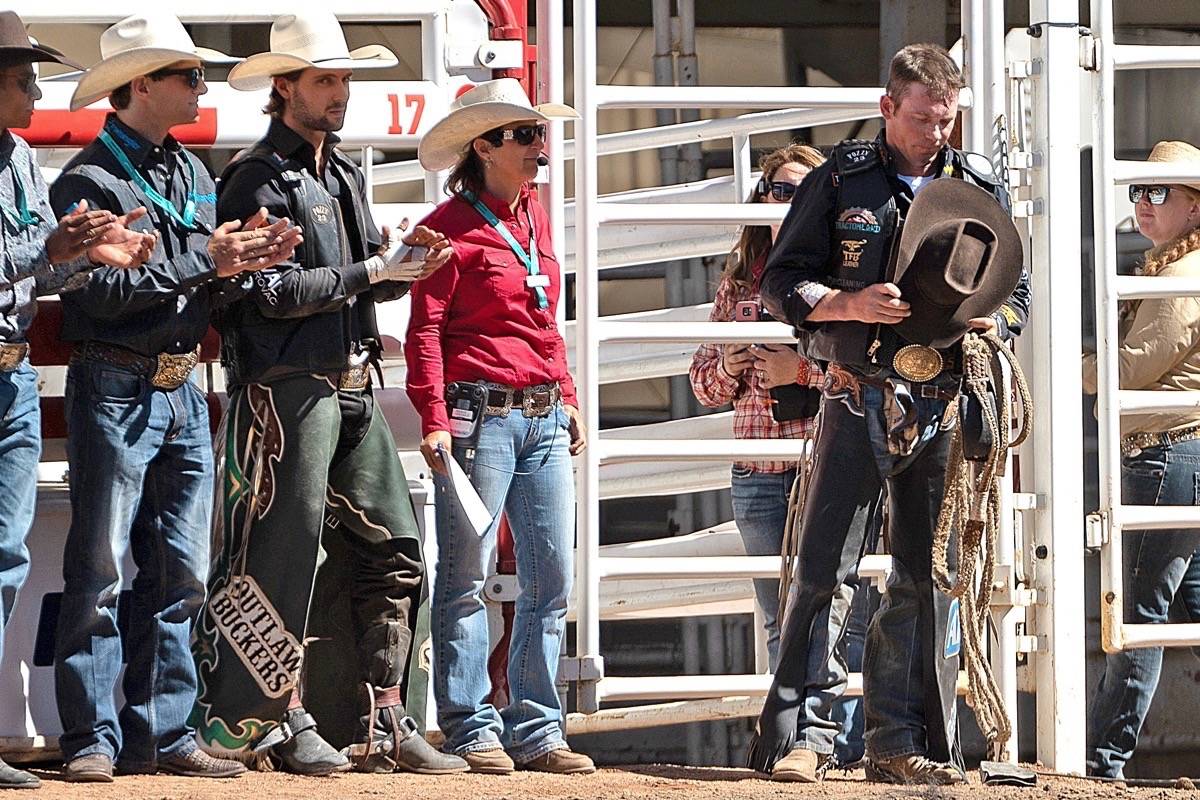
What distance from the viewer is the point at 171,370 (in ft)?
16.7

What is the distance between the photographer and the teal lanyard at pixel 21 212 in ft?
15.8

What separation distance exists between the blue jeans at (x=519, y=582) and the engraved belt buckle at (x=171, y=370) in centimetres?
75

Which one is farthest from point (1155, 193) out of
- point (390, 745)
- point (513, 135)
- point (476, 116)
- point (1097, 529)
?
point (390, 745)

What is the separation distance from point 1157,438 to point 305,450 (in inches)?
114

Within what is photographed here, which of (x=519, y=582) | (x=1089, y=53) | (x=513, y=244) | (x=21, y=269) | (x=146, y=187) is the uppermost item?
(x=1089, y=53)

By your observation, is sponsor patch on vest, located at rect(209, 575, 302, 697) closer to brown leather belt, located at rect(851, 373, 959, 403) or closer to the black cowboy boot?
the black cowboy boot

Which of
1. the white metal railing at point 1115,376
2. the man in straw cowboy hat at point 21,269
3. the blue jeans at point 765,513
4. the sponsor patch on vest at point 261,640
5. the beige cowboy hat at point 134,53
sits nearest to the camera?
the man in straw cowboy hat at point 21,269

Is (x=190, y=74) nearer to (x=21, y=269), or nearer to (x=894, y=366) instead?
(x=21, y=269)

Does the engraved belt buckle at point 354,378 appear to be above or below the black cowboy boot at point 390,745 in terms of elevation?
above

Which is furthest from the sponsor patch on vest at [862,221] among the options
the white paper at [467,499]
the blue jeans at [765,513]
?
the white paper at [467,499]

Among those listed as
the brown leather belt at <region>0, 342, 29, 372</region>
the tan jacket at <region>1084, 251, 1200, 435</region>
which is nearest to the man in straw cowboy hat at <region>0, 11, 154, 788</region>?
the brown leather belt at <region>0, 342, 29, 372</region>

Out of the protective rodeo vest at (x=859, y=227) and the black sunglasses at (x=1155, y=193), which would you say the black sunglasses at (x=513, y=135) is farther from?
the black sunglasses at (x=1155, y=193)

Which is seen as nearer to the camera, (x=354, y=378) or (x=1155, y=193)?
(x=354, y=378)

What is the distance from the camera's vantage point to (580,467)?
6.14 meters
